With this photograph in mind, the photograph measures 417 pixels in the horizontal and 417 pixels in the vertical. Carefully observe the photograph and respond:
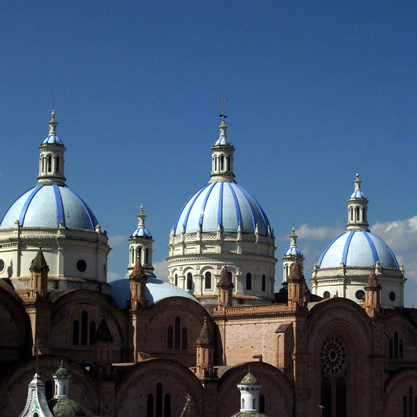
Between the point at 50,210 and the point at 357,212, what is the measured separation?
1618 inches

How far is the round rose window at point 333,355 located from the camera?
284 ft

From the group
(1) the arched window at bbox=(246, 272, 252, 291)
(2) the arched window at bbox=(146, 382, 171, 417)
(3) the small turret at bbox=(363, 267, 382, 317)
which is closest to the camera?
(2) the arched window at bbox=(146, 382, 171, 417)

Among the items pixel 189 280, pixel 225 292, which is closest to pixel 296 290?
pixel 225 292

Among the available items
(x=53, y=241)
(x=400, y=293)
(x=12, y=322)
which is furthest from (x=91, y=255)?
(x=400, y=293)

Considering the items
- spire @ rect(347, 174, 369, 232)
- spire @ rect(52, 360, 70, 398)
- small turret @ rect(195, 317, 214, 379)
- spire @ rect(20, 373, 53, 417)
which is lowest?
spire @ rect(20, 373, 53, 417)

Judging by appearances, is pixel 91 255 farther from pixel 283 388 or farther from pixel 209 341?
pixel 283 388

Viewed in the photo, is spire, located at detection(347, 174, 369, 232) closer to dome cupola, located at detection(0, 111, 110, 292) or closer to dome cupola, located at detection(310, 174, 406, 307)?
dome cupola, located at detection(310, 174, 406, 307)

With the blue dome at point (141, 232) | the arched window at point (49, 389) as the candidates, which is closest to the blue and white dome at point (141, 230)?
the blue dome at point (141, 232)

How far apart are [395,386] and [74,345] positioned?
A: 32700mm

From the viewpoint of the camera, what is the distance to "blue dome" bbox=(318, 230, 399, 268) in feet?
349

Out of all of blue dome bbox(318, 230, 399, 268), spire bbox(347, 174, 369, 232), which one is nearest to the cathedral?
blue dome bbox(318, 230, 399, 268)

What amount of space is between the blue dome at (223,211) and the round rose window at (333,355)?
1378cm

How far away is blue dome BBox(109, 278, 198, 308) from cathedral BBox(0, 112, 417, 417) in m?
0.13

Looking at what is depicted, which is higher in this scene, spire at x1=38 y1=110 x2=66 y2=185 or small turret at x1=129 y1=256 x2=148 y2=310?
spire at x1=38 y1=110 x2=66 y2=185
